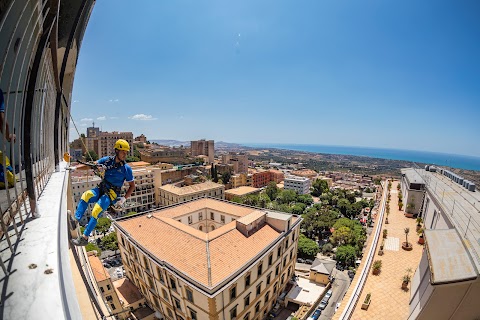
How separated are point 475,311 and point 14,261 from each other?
33.9 ft

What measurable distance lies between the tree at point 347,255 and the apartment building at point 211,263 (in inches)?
391

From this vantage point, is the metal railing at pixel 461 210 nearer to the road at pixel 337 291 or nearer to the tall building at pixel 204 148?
the road at pixel 337 291

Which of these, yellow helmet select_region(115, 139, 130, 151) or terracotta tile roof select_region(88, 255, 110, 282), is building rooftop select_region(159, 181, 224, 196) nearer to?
terracotta tile roof select_region(88, 255, 110, 282)

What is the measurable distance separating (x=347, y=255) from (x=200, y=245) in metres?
20.8

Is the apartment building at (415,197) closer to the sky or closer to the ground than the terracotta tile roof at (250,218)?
closer to the sky

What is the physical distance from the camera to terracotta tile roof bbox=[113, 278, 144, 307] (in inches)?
668

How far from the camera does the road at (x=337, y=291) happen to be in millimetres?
18688

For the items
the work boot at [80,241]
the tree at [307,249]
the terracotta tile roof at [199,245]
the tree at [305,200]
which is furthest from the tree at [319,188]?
the work boot at [80,241]

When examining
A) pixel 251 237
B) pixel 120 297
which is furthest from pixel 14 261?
pixel 120 297

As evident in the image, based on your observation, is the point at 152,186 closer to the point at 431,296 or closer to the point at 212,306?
the point at 212,306

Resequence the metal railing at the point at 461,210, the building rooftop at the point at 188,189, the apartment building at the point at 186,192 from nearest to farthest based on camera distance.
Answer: the metal railing at the point at 461,210 → the apartment building at the point at 186,192 → the building rooftop at the point at 188,189

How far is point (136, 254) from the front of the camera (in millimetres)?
16016

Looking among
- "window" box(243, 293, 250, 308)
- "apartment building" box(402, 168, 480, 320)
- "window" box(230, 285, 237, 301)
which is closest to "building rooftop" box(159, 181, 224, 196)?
"window" box(243, 293, 250, 308)

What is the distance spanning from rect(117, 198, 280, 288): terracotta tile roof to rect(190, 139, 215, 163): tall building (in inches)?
2688
